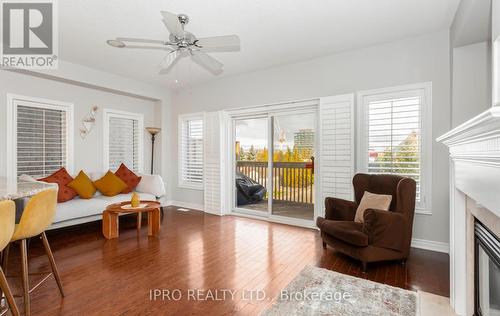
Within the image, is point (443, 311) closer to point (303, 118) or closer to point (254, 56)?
point (303, 118)

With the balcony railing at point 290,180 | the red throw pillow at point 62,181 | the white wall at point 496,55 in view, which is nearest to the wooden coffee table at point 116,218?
the red throw pillow at point 62,181

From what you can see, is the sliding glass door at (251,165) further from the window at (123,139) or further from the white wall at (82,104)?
the window at (123,139)

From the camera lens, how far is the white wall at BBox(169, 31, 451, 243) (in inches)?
127

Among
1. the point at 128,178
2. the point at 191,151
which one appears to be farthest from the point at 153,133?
the point at 128,178

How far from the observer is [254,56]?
163 inches

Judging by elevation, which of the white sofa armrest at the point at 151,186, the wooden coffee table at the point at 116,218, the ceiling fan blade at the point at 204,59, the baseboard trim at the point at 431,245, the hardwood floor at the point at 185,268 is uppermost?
the ceiling fan blade at the point at 204,59

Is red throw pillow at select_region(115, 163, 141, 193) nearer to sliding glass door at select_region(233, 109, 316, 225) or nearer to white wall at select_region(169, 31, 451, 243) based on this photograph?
sliding glass door at select_region(233, 109, 316, 225)

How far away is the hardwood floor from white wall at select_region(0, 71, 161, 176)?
1486 mm

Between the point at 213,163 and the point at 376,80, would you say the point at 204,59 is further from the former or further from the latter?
the point at 213,163

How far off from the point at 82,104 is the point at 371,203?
5199 mm

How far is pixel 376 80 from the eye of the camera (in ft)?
12.0

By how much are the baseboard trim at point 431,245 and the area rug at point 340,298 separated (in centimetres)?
137

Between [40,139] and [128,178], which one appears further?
[128,178]

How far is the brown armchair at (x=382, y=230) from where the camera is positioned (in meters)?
2.67
